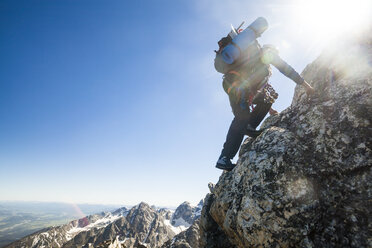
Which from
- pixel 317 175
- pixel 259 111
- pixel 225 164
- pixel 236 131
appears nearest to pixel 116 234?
pixel 225 164

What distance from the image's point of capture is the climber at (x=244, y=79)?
6.55 metres

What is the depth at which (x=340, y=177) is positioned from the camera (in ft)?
13.6

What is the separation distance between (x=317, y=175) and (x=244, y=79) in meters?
4.02

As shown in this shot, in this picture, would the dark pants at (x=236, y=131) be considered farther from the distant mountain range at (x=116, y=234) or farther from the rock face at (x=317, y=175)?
the distant mountain range at (x=116, y=234)

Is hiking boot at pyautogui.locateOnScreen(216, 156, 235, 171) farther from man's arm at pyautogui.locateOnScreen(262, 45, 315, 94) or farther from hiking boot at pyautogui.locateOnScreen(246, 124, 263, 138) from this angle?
man's arm at pyautogui.locateOnScreen(262, 45, 315, 94)

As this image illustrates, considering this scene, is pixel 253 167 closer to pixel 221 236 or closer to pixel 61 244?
pixel 221 236

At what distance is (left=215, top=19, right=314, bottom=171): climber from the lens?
6551 mm

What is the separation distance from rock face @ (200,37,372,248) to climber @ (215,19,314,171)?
114 centimetres

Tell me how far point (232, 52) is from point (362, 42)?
13.1 ft

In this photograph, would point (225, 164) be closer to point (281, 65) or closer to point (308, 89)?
point (308, 89)

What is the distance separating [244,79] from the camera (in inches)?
272

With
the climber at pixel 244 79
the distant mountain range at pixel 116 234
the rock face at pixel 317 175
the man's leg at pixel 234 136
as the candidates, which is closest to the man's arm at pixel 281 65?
the climber at pixel 244 79

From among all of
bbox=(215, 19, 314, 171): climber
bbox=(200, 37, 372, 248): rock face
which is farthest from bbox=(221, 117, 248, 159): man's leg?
bbox=(200, 37, 372, 248): rock face

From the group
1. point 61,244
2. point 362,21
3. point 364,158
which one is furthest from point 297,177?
point 61,244
